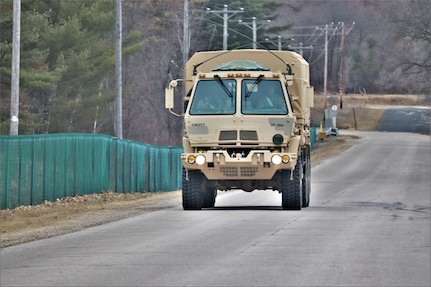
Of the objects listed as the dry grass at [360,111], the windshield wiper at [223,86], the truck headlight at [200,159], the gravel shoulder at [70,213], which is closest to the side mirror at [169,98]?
the windshield wiper at [223,86]

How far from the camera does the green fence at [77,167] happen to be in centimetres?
2752

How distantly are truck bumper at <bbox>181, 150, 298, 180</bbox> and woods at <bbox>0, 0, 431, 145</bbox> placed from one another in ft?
53.1

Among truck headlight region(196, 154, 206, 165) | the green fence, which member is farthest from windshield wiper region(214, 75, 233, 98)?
the green fence

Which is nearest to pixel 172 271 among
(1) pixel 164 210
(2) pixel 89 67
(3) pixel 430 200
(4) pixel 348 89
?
(1) pixel 164 210

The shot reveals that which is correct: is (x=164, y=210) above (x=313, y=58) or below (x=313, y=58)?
below

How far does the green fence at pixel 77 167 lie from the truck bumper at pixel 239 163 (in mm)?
5346

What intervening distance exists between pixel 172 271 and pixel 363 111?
67041 mm

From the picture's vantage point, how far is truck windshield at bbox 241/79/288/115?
24203 mm

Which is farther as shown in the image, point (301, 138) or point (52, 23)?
point (52, 23)

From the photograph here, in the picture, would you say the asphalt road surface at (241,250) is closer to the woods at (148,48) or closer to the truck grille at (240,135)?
the truck grille at (240,135)

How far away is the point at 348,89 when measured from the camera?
10188cm

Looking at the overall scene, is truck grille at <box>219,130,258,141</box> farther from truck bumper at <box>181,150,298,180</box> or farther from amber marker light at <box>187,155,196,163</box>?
amber marker light at <box>187,155,196,163</box>

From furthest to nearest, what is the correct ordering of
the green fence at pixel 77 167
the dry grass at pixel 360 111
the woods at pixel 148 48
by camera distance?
the dry grass at pixel 360 111 → the woods at pixel 148 48 → the green fence at pixel 77 167

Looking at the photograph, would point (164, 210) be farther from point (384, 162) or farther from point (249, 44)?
point (249, 44)
